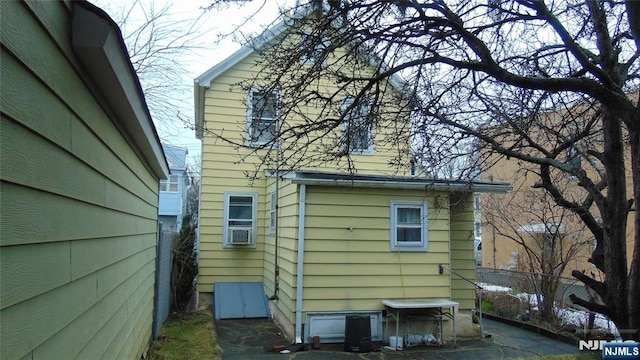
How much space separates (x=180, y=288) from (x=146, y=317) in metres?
4.25

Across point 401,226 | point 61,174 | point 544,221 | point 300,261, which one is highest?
point 61,174

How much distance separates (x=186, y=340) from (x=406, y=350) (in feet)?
12.1

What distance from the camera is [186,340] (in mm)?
7418

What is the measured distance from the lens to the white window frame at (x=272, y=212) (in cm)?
980

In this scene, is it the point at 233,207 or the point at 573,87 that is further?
the point at 233,207

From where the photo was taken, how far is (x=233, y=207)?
36.4ft

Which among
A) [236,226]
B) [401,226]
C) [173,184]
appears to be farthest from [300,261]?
[173,184]

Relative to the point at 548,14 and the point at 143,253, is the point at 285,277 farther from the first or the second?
the point at 548,14

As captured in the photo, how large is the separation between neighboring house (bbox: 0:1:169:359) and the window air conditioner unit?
6.94 metres

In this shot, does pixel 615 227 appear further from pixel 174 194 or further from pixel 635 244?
pixel 174 194

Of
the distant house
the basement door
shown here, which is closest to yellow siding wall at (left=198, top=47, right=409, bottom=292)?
the basement door

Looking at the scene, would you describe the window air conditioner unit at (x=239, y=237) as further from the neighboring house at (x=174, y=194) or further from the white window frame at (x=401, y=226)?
the neighboring house at (x=174, y=194)

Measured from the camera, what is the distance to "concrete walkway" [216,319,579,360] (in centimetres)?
709

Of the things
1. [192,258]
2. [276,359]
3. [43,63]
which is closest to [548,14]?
[43,63]
